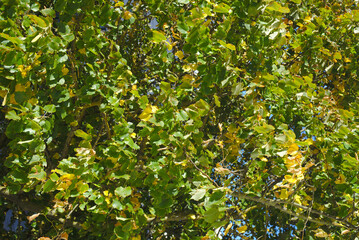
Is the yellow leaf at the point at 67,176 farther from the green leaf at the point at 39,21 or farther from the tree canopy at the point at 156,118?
the green leaf at the point at 39,21

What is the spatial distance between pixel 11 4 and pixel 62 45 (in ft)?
1.15

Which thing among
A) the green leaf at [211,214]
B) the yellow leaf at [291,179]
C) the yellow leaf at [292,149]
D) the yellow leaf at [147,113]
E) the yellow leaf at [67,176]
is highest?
the yellow leaf at [147,113]

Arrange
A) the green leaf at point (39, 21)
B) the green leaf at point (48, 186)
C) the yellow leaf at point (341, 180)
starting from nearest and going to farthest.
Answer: the green leaf at point (39, 21), the green leaf at point (48, 186), the yellow leaf at point (341, 180)

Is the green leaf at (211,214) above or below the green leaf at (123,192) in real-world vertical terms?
above

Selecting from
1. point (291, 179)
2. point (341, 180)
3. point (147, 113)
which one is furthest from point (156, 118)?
point (341, 180)

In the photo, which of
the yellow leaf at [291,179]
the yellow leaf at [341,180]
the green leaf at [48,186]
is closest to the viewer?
the green leaf at [48,186]

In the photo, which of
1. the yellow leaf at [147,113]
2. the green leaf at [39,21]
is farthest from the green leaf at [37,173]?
the green leaf at [39,21]

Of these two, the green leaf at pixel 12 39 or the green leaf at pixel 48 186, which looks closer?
the green leaf at pixel 12 39

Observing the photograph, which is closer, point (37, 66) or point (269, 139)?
point (37, 66)

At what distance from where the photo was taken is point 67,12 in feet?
6.38

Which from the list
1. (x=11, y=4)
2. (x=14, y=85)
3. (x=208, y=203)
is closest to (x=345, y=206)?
(x=208, y=203)

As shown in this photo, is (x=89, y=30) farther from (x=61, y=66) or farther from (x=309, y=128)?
(x=309, y=128)

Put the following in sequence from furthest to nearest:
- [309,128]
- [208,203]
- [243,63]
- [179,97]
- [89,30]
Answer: [243,63]
[309,128]
[179,97]
[89,30]
[208,203]

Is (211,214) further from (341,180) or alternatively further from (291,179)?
(341,180)
